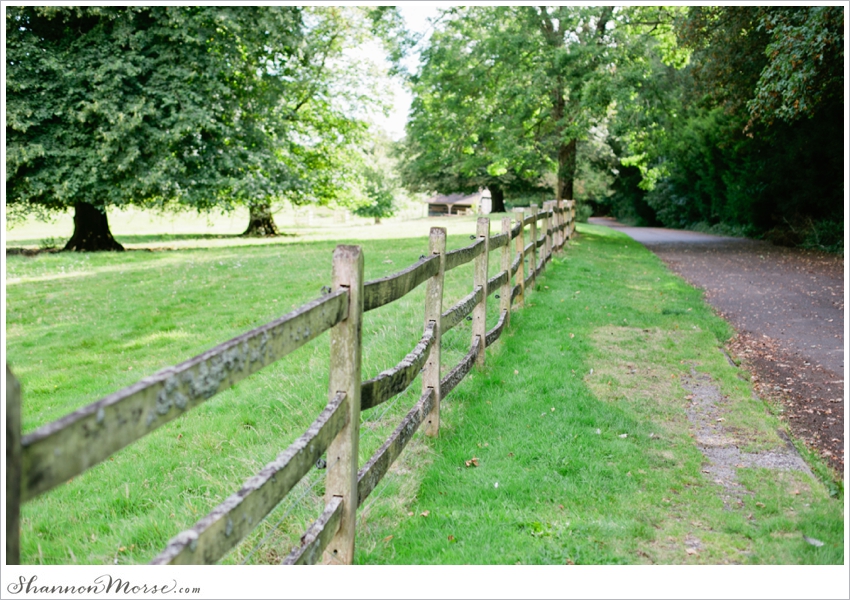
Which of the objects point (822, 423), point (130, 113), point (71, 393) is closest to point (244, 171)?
point (130, 113)

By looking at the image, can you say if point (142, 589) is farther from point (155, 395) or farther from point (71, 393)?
point (71, 393)

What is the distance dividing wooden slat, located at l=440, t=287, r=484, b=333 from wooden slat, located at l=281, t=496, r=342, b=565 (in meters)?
2.28

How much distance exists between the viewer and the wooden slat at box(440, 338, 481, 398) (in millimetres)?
5528

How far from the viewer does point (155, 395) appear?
6.02ft

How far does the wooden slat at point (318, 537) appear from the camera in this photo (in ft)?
9.44

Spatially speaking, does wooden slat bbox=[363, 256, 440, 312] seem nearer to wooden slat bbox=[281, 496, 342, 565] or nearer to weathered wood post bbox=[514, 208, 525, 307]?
wooden slat bbox=[281, 496, 342, 565]

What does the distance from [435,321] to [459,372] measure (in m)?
0.92

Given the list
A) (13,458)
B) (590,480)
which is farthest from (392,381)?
(13,458)

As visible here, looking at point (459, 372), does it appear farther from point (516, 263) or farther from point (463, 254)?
point (516, 263)

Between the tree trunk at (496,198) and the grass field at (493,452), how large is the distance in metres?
38.4

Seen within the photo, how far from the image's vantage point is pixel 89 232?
873 inches

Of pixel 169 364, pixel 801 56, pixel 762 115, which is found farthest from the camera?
pixel 762 115

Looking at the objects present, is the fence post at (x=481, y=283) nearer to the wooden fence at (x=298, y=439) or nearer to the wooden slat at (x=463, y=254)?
the wooden slat at (x=463, y=254)

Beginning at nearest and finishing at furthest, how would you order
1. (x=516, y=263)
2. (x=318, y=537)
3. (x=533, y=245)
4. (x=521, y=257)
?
(x=318, y=537) → (x=516, y=263) → (x=521, y=257) → (x=533, y=245)
